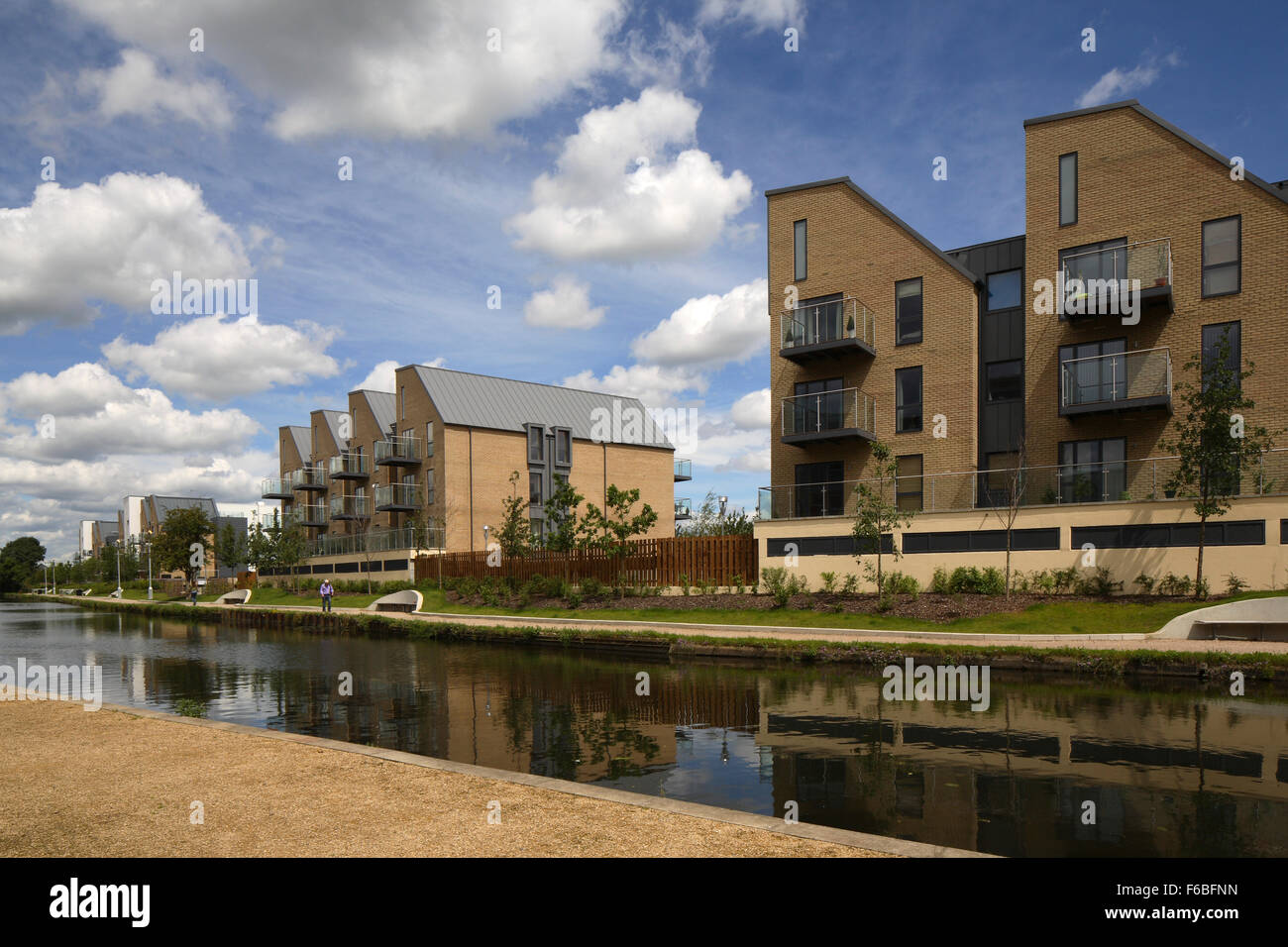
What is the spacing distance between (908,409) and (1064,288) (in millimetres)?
5935

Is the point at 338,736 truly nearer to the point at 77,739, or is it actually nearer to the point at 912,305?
the point at 77,739

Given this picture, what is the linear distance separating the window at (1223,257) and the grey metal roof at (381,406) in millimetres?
47319

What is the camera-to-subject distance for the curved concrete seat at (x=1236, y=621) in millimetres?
17641

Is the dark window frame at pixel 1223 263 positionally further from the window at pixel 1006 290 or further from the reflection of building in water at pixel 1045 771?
the reflection of building in water at pixel 1045 771

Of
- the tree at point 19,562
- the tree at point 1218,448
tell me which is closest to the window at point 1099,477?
the tree at point 1218,448

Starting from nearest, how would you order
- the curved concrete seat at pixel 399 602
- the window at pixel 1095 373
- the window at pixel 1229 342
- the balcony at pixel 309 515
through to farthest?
the window at pixel 1229 342
the window at pixel 1095 373
the curved concrete seat at pixel 399 602
the balcony at pixel 309 515

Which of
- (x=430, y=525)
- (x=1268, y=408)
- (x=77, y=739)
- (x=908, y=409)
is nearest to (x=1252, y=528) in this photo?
(x=1268, y=408)

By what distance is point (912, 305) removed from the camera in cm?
2858

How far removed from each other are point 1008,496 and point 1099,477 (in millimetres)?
2360

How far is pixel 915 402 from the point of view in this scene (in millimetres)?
28391

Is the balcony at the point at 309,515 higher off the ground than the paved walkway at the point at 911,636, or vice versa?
the balcony at the point at 309,515

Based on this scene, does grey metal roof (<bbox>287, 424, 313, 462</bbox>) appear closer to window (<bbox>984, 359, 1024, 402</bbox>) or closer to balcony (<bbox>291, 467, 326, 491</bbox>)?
balcony (<bbox>291, 467, 326, 491</bbox>)

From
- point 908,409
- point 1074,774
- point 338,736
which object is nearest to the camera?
point 1074,774

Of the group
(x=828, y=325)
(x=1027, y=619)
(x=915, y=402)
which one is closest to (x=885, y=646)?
(x=1027, y=619)
